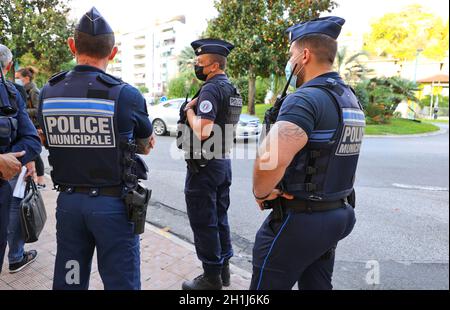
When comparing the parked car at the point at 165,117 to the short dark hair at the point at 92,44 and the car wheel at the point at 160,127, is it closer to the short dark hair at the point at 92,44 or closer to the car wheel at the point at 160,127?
the car wheel at the point at 160,127

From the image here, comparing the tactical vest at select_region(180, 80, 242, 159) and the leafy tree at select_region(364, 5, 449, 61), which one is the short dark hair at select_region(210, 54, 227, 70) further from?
the leafy tree at select_region(364, 5, 449, 61)

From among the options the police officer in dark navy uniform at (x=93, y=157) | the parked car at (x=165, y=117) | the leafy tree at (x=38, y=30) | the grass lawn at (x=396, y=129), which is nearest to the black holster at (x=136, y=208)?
the police officer in dark navy uniform at (x=93, y=157)

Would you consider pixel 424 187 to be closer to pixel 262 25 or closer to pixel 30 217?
pixel 30 217

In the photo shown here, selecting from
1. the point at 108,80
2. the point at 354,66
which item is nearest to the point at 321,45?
the point at 108,80

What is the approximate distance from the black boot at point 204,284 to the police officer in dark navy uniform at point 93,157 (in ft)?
2.92

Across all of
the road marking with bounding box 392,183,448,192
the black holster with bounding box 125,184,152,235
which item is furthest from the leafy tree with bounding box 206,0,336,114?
the black holster with bounding box 125,184,152,235

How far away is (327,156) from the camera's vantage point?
1.75 meters

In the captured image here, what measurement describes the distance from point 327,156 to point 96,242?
133 centimetres

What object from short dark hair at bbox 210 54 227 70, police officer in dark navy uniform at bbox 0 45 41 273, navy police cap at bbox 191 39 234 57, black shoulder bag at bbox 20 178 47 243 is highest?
navy police cap at bbox 191 39 234 57

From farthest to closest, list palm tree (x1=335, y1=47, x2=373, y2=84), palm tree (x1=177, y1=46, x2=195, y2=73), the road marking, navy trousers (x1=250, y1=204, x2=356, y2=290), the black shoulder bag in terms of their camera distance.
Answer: palm tree (x1=177, y1=46, x2=195, y2=73)
palm tree (x1=335, y1=47, x2=373, y2=84)
the road marking
the black shoulder bag
navy trousers (x1=250, y1=204, x2=356, y2=290)

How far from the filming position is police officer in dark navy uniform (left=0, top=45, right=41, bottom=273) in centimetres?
212

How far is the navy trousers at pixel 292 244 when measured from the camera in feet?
5.82

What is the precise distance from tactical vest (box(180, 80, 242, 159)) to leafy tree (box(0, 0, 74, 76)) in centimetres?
174

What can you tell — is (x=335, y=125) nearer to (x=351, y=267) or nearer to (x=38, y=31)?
(x=351, y=267)
